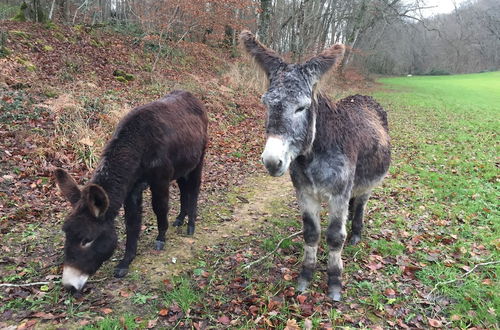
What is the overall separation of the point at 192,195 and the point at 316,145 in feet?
8.06

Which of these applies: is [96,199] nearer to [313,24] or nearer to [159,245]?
[159,245]

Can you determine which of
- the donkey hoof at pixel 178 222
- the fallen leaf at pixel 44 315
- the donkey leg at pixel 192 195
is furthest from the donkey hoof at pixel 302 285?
the fallen leaf at pixel 44 315

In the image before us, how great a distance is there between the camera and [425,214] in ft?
19.4

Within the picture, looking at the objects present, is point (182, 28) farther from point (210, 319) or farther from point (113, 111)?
point (210, 319)

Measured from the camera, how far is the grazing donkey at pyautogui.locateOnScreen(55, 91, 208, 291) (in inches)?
132

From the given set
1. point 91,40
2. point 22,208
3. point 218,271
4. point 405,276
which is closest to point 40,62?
point 91,40

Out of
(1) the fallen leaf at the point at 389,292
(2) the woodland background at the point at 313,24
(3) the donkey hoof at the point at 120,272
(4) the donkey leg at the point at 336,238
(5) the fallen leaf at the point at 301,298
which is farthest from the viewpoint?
(2) the woodland background at the point at 313,24

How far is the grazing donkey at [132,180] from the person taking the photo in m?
3.35

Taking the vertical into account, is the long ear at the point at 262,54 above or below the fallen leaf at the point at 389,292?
above

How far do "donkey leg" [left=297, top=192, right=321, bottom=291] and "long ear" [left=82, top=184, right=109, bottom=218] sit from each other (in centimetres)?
202

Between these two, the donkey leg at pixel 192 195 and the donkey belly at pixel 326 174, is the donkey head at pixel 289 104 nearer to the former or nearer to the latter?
the donkey belly at pixel 326 174

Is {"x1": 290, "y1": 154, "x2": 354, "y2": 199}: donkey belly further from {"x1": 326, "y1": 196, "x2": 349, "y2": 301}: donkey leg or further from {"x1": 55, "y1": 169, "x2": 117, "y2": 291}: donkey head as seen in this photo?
{"x1": 55, "y1": 169, "x2": 117, "y2": 291}: donkey head

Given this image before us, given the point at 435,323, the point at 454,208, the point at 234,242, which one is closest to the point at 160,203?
the point at 234,242

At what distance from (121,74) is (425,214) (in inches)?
462
